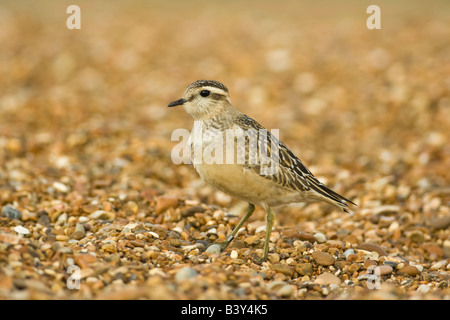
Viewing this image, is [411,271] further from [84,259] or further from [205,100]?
[84,259]

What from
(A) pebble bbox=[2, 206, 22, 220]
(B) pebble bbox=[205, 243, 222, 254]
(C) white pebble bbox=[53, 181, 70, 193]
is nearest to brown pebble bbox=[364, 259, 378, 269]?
(B) pebble bbox=[205, 243, 222, 254]

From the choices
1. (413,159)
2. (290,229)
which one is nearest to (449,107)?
(413,159)

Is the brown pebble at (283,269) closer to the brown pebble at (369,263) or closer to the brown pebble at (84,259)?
the brown pebble at (369,263)

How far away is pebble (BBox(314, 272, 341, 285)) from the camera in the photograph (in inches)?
242

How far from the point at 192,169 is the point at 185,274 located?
5.37 m

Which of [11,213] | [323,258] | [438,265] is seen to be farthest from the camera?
[11,213]

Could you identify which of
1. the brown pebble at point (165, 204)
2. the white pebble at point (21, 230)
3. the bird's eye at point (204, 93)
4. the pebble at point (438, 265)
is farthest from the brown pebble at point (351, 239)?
the white pebble at point (21, 230)

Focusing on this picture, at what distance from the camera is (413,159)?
1130cm

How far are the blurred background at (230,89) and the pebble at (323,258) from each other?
3.22 m

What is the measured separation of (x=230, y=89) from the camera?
15062 mm

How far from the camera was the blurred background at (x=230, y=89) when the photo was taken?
10633mm

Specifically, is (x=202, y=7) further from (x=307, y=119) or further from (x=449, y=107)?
(x=449, y=107)

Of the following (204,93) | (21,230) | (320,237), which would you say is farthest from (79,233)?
(320,237)
